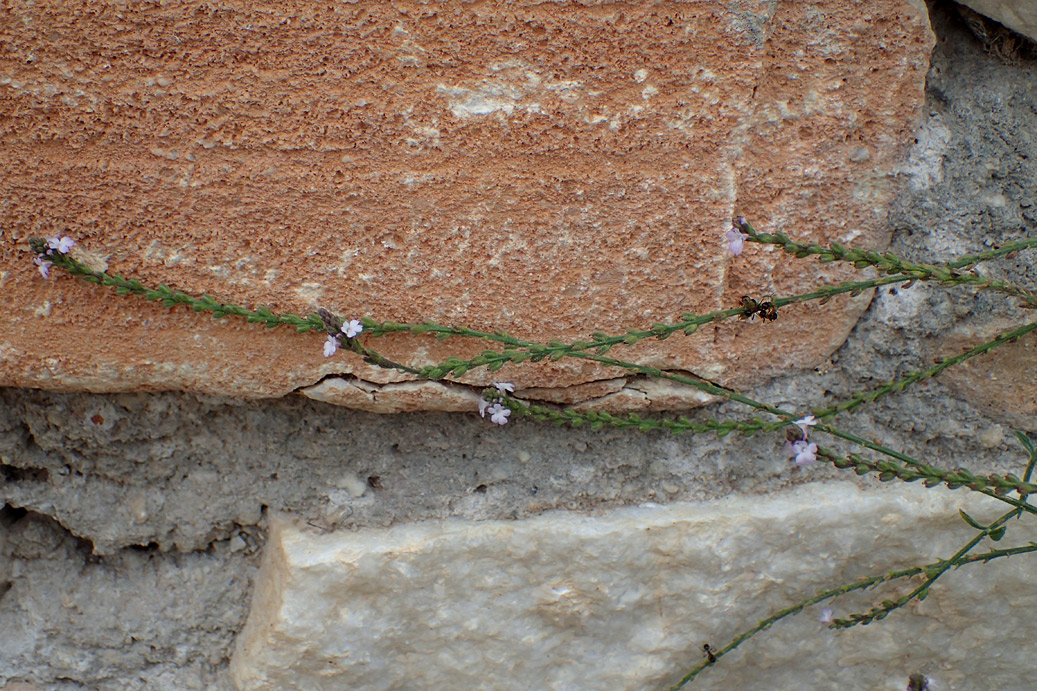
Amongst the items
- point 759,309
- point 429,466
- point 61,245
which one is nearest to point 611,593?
point 429,466

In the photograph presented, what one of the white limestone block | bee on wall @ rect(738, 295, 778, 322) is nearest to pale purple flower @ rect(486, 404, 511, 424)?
the white limestone block

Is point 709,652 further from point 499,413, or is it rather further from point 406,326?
point 406,326

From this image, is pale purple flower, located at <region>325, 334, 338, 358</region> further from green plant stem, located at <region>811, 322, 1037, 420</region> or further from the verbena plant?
green plant stem, located at <region>811, 322, 1037, 420</region>

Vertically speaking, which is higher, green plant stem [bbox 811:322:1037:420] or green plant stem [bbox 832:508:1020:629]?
green plant stem [bbox 811:322:1037:420]

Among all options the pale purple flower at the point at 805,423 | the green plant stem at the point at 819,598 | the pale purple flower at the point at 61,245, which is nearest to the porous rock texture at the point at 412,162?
the pale purple flower at the point at 61,245

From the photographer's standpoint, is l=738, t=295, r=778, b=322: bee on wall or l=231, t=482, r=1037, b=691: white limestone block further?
l=231, t=482, r=1037, b=691: white limestone block
